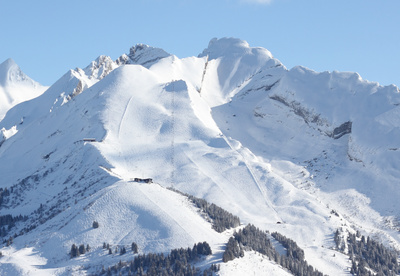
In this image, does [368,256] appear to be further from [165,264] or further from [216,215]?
[165,264]

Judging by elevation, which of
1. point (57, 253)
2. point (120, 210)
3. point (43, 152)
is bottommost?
point (57, 253)

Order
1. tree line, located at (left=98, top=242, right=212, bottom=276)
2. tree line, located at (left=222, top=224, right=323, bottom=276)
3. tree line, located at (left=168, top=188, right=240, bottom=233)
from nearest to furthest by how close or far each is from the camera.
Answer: tree line, located at (left=98, top=242, right=212, bottom=276) < tree line, located at (left=222, top=224, right=323, bottom=276) < tree line, located at (left=168, top=188, right=240, bottom=233)

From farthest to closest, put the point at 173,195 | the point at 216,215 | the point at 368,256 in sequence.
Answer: the point at 173,195, the point at 368,256, the point at 216,215

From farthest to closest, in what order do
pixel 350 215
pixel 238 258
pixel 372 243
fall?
1. pixel 350 215
2. pixel 372 243
3. pixel 238 258

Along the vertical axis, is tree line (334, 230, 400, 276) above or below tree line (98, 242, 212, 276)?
above

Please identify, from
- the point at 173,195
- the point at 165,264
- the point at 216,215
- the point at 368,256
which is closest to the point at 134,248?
the point at 165,264

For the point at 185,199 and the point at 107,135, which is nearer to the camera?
the point at 185,199

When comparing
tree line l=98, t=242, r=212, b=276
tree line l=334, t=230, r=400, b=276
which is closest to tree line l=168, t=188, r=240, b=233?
tree line l=98, t=242, r=212, b=276

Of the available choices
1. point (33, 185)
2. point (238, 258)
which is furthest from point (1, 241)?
point (238, 258)

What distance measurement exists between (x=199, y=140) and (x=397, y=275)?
71.3 m

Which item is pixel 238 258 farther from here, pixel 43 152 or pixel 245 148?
pixel 43 152

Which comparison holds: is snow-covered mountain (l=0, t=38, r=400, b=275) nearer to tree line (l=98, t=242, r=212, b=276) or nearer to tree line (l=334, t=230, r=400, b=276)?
tree line (l=334, t=230, r=400, b=276)

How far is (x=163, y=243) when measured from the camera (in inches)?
5027

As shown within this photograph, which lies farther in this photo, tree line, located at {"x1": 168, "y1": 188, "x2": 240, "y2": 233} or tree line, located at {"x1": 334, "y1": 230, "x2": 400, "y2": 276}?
tree line, located at {"x1": 168, "y1": 188, "x2": 240, "y2": 233}
